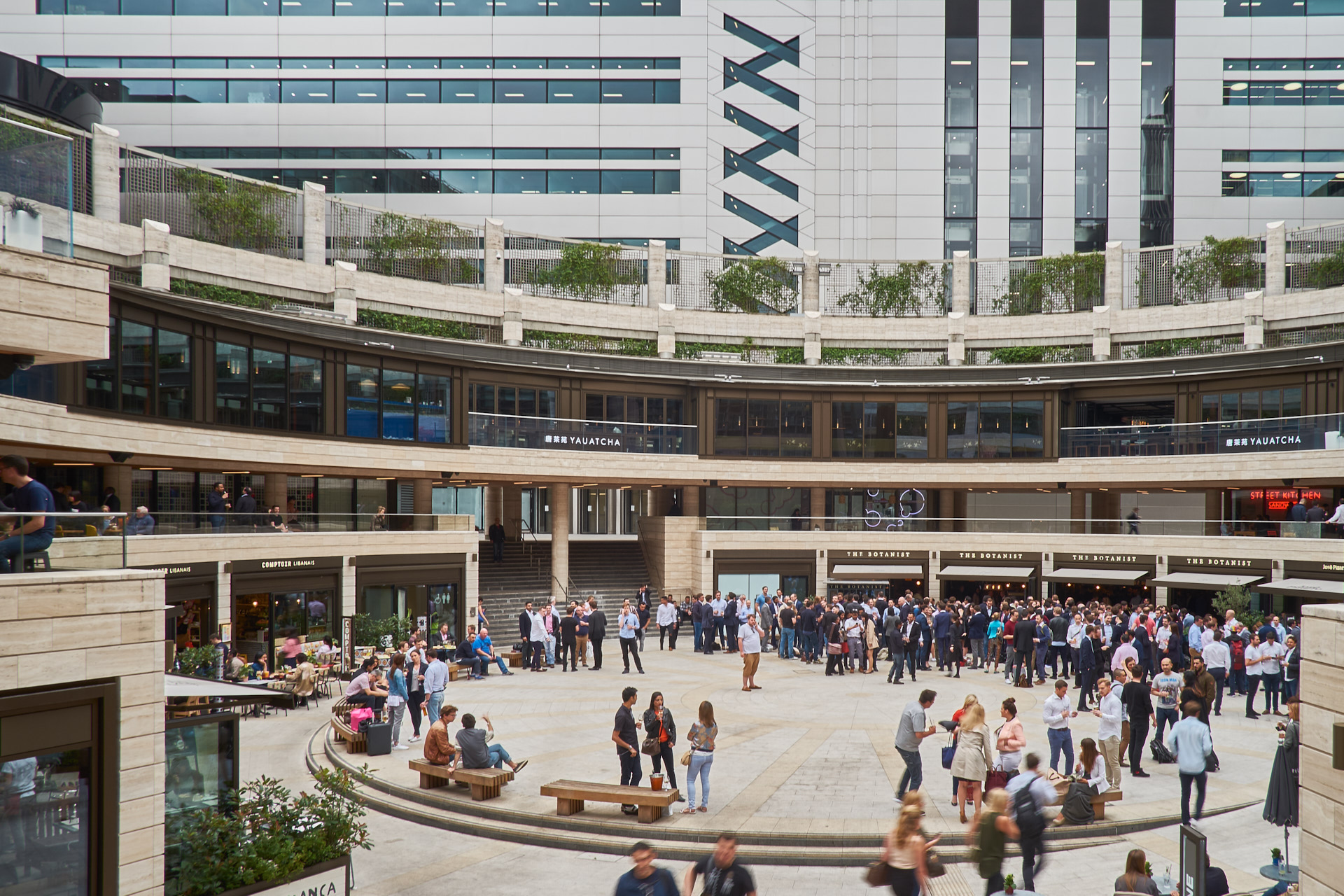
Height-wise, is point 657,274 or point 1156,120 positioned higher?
point 1156,120

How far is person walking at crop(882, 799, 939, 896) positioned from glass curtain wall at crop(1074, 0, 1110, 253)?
47.1m

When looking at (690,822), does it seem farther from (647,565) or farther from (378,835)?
(647,565)

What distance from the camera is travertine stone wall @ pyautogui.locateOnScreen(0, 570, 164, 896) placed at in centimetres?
708

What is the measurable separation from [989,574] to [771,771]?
2308 centimetres

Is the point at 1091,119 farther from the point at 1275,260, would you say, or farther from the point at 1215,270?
the point at 1275,260

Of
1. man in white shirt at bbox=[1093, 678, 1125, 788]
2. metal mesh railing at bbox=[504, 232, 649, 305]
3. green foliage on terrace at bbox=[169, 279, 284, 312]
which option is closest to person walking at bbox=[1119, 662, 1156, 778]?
man in white shirt at bbox=[1093, 678, 1125, 788]

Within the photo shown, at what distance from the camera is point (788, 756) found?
15.3m

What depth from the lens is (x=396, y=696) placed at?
16.2 m

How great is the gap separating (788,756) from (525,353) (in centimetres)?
2194

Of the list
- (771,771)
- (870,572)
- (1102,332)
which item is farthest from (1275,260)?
(771,771)

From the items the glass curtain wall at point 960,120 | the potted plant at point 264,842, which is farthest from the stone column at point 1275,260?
the potted plant at point 264,842

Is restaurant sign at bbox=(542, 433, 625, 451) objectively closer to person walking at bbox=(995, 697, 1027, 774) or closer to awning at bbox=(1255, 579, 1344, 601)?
awning at bbox=(1255, 579, 1344, 601)

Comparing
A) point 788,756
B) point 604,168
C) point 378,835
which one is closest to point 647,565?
point 604,168

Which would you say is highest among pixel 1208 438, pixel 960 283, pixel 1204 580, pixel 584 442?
pixel 960 283
